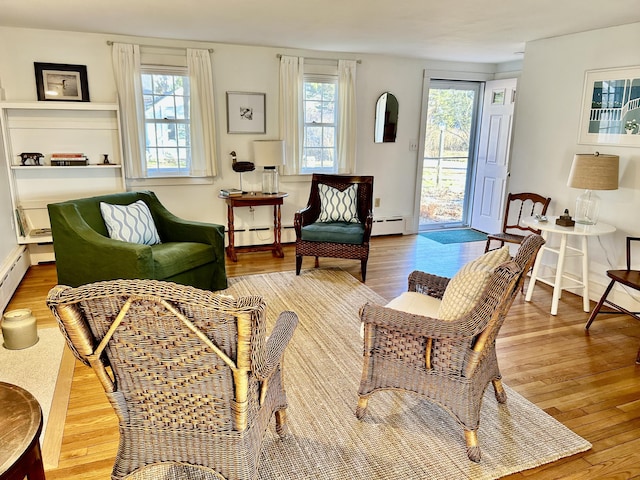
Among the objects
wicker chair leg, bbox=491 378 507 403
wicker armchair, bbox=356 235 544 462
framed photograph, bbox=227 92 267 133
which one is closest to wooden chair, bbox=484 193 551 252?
wicker chair leg, bbox=491 378 507 403

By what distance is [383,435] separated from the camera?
7.14 feet

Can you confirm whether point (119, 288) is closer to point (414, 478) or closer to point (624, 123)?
point (414, 478)

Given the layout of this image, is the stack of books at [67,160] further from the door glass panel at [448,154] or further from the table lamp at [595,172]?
the table lamp at [595,172]

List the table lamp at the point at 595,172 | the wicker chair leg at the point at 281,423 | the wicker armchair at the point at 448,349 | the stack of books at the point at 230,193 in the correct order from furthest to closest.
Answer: the stack of books at the point at 230,193 < the table lamp at the point at 595,172 < the wicker chair leg at the point at 281,423 < the wicker armchair at the point at 448,349

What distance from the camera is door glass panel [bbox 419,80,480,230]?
6.24 m

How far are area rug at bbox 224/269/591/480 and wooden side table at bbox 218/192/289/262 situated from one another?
2212 mm

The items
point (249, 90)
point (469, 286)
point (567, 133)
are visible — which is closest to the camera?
point (469, 286)

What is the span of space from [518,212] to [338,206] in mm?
1926

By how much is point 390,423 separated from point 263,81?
402 cm

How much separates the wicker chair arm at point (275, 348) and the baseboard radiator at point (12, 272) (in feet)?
8.86

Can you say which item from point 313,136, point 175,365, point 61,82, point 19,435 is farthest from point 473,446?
point 61,82

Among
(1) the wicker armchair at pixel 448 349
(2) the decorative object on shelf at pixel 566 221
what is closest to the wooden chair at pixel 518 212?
(2) the decorative object on shelf at pixel 566 221

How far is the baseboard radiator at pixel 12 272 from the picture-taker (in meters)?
3.58

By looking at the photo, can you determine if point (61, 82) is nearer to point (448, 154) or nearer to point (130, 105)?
point (130, 105)
